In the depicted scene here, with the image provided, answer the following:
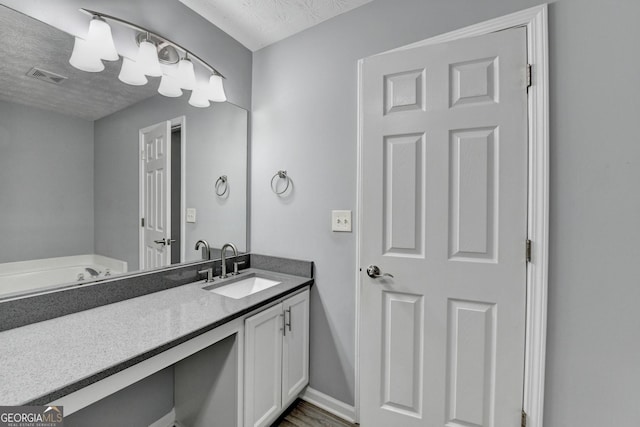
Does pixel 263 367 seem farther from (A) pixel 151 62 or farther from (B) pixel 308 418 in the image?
(A) pixel 151 62

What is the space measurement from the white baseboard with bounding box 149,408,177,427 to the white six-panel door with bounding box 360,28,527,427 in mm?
1095

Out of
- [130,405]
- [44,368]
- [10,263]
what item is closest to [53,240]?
[10,263]

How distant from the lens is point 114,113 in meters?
1.31

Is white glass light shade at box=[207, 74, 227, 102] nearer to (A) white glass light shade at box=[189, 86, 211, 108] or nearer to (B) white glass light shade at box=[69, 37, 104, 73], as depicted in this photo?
(A) white glass light shade at box=[189, 86, 211, 108]

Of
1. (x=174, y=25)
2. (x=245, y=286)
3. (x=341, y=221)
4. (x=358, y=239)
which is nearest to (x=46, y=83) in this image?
(x=174, y=25)

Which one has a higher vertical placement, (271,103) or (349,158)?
(271,103)

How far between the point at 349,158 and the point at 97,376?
1.46 meters

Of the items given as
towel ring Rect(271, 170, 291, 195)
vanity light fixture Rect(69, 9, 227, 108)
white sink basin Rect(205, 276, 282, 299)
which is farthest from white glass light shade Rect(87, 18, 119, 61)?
white sink basin Rect(205, 276, 282, 299)

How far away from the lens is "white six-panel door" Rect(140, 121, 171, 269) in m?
1.43

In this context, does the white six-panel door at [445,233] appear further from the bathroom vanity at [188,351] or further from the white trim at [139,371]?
the white trim at [139,371]

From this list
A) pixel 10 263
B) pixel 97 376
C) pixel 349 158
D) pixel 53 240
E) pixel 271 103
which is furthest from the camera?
pixel 271 103

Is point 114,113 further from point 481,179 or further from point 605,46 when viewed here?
point 605,46

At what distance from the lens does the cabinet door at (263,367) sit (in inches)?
49.8

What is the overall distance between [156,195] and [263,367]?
1125mm
